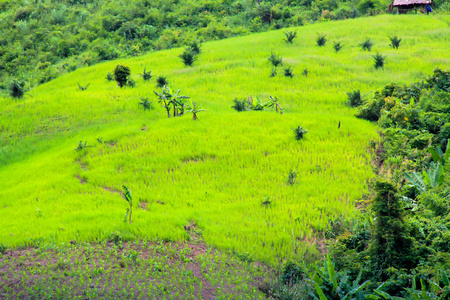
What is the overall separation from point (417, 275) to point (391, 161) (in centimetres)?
493

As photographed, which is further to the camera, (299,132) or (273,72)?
(273,72)

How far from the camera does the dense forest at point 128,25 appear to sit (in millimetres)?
32625

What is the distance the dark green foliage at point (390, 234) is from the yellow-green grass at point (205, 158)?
4.97 ft

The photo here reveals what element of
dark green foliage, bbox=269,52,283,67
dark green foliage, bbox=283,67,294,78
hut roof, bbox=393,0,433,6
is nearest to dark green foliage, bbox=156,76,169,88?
dark green foliage, bbox=283,67,294,78

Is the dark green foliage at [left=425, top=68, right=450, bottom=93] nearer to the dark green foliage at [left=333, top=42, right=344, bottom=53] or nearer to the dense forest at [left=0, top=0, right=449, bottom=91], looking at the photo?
the dark green foliage at [left=333, top=42, right=344, bottom=53]

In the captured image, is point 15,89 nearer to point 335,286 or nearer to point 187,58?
point 187,58

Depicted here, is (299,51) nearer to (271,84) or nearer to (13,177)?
(271,84)

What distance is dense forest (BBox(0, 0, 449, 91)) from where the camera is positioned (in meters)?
32.6

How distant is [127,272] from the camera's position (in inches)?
241

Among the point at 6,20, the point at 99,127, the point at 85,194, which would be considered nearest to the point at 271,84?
the point at 99,127

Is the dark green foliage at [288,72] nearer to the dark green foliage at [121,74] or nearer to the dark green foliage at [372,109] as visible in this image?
the dark green foliage at [372,109]

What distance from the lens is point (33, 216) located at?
8.26 metres

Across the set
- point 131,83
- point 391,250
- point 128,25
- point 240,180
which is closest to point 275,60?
point 131,83

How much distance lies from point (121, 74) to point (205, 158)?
31.4ft
